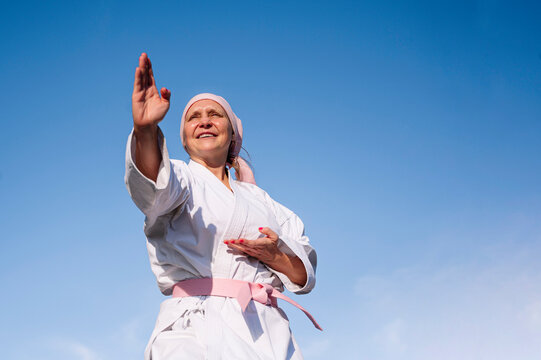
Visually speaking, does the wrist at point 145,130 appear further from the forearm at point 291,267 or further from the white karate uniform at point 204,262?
the forearm at point 291,267

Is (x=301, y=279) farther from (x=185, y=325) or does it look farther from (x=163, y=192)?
(x=163, y=192)

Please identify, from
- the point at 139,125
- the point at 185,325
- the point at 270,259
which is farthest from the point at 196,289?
the point at 139,125

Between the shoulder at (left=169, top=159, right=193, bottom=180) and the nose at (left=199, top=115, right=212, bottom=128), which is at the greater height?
the nose at (left=199, top=115, right=212, bottom=128)

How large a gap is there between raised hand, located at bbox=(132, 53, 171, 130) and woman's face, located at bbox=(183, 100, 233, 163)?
107 cm

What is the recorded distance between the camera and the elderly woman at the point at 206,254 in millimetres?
2959

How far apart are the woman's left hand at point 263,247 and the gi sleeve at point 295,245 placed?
11 centimetres

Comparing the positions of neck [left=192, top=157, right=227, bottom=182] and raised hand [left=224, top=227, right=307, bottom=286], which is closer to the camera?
raised hand [left=224, top=227, right=307, bottom=286]

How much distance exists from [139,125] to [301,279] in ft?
5.25

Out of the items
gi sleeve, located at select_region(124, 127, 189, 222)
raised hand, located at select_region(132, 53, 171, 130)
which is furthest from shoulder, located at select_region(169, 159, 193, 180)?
raised hand, located at select_region(132, 53, 171, 130)

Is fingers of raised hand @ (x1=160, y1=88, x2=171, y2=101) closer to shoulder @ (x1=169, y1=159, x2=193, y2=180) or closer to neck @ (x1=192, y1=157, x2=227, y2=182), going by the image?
shoulder @ (x1=169, y1=159, x2=193, y2=180)

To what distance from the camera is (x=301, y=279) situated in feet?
12.4

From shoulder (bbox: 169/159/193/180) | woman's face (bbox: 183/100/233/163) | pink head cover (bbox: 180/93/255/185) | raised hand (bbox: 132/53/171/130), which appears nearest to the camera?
raised hand (bbox: 132/53/171/130)

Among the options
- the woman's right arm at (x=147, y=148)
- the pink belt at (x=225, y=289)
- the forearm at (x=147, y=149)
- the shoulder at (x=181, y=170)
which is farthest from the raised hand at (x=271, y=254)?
the forearm at (x=147, y=149)

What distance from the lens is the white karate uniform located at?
3.11 m
